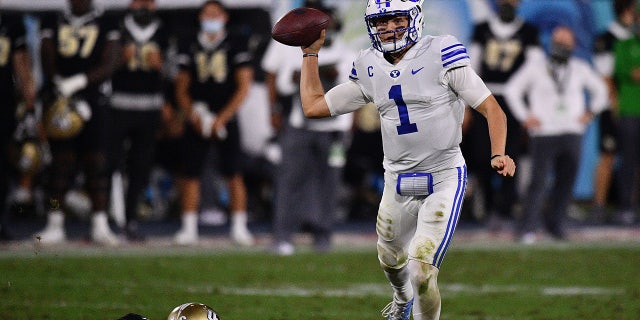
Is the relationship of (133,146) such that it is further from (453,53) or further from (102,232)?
(453,53)

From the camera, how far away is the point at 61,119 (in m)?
12.4

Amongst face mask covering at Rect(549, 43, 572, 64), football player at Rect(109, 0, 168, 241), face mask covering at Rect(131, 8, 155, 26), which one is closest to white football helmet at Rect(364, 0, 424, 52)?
football player at Rect(109, 0, 168, 241)

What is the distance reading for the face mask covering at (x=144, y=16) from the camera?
13094 millimetres

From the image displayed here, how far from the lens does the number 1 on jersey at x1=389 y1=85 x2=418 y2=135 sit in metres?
6.84

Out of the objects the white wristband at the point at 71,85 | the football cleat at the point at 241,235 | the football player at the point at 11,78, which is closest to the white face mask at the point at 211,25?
the white wristband at the point at 71,85

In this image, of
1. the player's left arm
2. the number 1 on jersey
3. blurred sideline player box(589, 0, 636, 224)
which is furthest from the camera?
blurred sideline player box(589, 0, 636, 224)

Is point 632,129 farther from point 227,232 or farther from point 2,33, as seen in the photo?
point 2,33

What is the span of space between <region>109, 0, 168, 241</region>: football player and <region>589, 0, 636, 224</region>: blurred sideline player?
16.8ft

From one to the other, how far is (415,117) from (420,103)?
3.0 inches

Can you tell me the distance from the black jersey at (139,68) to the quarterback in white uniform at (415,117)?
6.19 meters

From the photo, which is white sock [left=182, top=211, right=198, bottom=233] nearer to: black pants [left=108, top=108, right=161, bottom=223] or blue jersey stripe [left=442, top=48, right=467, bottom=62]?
black pants [left=108, top=108, right=161, bottom=223]

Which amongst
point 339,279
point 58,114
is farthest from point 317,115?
point 58,114

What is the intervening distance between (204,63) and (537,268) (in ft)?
12.7

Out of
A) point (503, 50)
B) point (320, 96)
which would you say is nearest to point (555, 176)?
point (503, 50)
